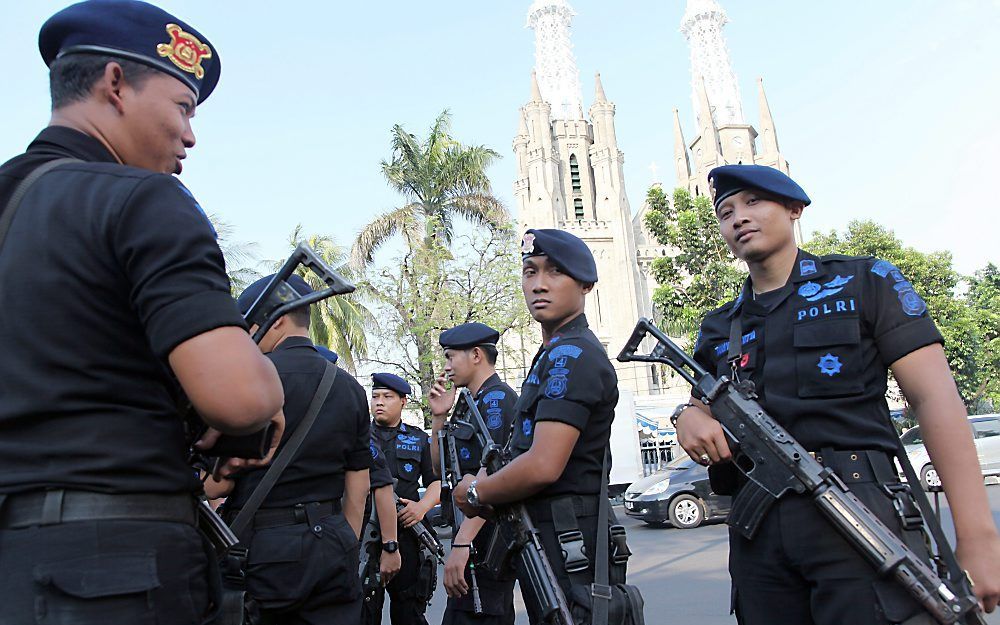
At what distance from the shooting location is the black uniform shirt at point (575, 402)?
297 cm

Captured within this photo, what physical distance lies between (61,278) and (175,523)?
54 centimetres

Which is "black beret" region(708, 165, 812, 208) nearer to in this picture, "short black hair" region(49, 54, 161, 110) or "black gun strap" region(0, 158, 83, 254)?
"short black hair" region(49, 54, 161, 110)

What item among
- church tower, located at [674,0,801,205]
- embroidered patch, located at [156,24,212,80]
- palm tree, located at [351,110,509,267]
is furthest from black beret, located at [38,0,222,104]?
church tower, located at [674,0,801,205]

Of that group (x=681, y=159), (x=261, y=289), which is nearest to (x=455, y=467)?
(x=261, y=289)

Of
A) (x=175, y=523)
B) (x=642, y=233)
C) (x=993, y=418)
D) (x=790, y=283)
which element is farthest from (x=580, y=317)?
(x=642, y=233)

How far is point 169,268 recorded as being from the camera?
1.52m

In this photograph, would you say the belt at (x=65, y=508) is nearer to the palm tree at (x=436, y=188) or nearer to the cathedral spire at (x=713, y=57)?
the palm tree at (x=436, y=188)

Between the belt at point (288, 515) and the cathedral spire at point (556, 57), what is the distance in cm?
6598

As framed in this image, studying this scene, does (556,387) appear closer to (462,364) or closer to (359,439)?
(359,439)

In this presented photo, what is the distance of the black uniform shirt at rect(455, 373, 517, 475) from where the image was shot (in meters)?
4.57

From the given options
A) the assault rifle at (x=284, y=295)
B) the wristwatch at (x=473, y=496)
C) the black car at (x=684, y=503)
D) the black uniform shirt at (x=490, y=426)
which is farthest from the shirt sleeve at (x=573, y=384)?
the black car at (x=684, y=503)

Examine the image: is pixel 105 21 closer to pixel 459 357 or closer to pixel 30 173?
pixel 30 173

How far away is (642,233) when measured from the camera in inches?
2530

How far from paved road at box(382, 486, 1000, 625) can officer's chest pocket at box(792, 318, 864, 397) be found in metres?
2.65
